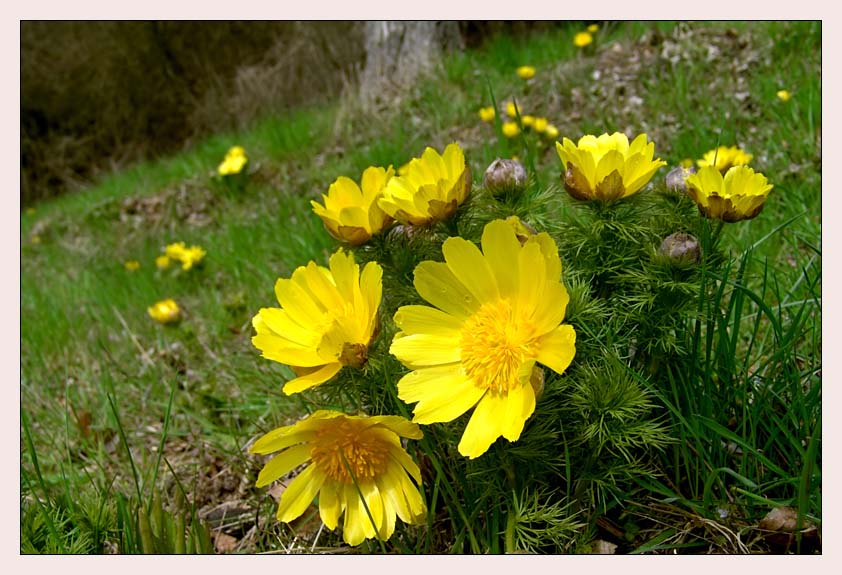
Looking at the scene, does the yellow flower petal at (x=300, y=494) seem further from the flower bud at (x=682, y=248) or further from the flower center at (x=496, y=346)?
the flower bud at (x=682, y=248)

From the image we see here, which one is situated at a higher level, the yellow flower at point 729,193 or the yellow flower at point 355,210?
the yellow flower at point 355,210

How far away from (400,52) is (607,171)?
4723 millimetres

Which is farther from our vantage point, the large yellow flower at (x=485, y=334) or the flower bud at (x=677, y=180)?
the flower bud at (x=677, y=180)

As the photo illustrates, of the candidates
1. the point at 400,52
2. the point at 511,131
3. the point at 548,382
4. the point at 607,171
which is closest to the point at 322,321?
the point at 548,382

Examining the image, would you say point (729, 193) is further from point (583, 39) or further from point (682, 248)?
point (583, 39)

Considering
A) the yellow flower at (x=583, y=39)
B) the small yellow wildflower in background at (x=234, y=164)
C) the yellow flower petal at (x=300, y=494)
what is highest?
the yellow flower petal at (x=300, y=494)

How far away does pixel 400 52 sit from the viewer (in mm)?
5355

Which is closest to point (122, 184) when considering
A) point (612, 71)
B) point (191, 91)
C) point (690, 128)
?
point (191, 91)

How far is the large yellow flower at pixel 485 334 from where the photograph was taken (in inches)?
32.3

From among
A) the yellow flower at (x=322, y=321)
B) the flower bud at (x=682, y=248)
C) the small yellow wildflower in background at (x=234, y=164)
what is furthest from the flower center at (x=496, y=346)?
the small yellow wildflower in background at (x=234, y=164)

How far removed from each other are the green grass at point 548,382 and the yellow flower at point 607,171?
0.08 meters

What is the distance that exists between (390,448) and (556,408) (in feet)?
0.80

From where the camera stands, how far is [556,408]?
0.91 meters

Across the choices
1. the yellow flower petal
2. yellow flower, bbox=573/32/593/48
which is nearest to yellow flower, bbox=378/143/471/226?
the yellow flower petal
